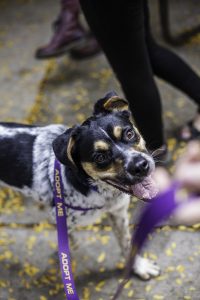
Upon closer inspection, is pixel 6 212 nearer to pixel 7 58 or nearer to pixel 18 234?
pixel 18 234

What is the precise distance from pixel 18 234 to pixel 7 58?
109 inches

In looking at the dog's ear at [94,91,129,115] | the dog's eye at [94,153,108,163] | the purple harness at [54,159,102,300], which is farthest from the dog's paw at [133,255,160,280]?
the dog's ear at [94,91,129,115]

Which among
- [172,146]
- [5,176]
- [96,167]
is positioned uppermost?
[96,167]

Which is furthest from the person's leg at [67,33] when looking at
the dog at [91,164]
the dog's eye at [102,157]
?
the dog's eye at [102,157]

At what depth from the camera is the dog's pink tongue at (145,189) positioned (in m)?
2.16

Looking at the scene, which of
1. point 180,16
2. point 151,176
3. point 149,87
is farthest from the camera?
point 180,16

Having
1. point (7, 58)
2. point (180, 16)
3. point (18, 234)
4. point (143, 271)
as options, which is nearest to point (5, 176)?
point (18, 234)

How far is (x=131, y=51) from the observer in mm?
2656

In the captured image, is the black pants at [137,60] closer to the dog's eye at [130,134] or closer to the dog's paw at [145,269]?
the dog's eye at [130,134]

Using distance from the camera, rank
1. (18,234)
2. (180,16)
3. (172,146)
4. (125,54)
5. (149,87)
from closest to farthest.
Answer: (125,54) → (149,87) → (18,234) → (172,146) → (180,16)

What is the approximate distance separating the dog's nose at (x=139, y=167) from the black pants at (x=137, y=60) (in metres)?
0.84

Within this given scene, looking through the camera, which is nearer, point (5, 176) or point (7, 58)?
point (5, 176)

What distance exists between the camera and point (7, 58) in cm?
538

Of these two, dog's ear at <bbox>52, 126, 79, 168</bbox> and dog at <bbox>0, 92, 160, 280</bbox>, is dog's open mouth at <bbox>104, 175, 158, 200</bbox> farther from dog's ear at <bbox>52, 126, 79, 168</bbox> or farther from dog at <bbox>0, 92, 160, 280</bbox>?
dog's ear at <bbox>52, 126, 79, 168</bbox>
